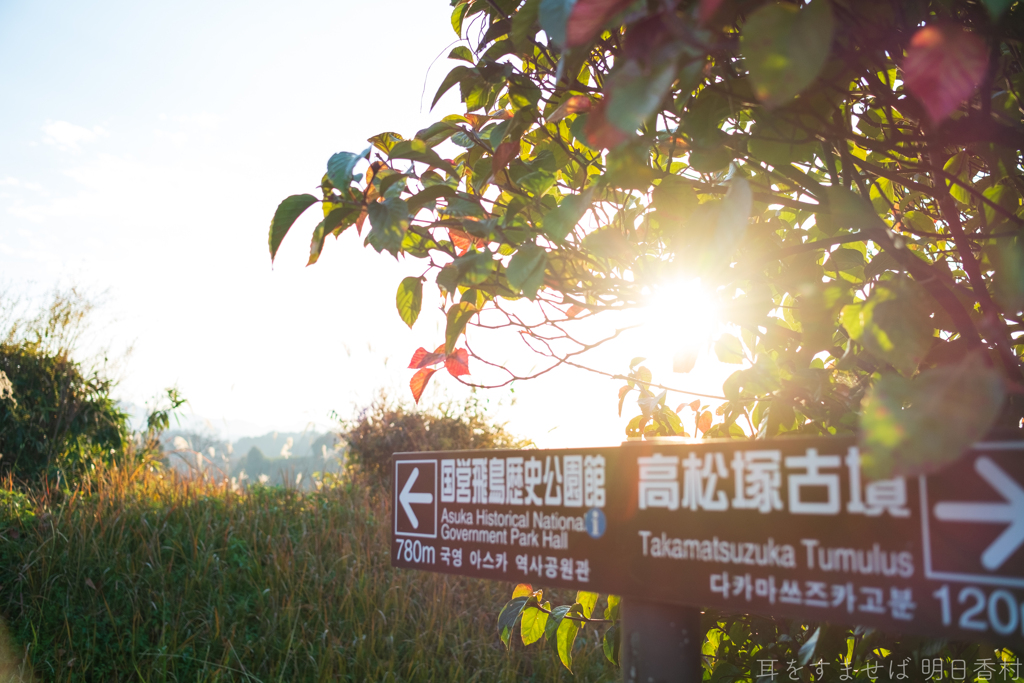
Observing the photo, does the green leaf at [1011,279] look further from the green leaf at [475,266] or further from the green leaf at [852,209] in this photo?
the green leaf at [475,266]

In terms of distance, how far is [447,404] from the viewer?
575cm

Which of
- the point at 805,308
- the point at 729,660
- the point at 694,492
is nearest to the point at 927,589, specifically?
the point at 694,492

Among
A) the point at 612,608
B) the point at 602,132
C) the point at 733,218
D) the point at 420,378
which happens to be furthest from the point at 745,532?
the point at 420,378

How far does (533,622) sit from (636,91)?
996 mm

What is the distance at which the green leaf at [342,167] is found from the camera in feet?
2.67

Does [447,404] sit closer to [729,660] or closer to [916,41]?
[729,660]

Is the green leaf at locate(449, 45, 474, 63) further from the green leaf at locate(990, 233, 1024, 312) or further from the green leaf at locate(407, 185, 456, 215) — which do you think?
the green leaf at locate(990, 233, 1024, 312)

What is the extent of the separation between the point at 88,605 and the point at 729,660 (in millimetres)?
3479

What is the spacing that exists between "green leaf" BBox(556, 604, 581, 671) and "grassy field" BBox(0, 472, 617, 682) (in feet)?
5.22

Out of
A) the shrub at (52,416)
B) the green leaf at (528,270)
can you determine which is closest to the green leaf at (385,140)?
the green leaf at (528,270)

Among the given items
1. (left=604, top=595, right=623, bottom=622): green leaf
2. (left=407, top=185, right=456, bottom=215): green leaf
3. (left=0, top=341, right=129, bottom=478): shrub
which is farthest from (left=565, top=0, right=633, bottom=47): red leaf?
(left=0, top=341, right=129, bottom=478): shrub

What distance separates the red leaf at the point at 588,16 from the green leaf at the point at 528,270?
337mm

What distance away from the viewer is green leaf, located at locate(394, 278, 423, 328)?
103cm

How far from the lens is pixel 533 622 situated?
3.93ft
